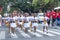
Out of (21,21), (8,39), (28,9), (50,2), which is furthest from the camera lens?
(28,9)

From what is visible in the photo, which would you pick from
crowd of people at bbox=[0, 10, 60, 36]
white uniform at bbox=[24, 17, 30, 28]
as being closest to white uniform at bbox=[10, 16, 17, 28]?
crowd of people at bbox=[0, 10, 60, 36]

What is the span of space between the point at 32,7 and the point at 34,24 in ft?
117

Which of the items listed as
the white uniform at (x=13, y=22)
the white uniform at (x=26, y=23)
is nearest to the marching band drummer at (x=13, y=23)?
the white uniform at (x=13, y=22)

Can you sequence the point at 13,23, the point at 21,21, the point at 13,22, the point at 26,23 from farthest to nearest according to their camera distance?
the point at 21,21 < the point at 26,23 < the point at 13,22 < the point at 13,23

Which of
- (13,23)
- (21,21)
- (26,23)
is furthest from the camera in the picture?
(21,21)

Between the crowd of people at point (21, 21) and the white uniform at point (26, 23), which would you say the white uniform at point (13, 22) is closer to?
the crowd of people at point (21, 21)

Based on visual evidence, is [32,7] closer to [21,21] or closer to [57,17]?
[57,17]

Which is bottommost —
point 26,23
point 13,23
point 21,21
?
point 26,23

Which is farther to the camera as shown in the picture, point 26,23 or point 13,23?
point 26,23

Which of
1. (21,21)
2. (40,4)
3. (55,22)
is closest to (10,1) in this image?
(40,4)

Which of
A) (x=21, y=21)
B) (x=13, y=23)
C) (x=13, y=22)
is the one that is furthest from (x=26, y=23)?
(x=13, y=23)

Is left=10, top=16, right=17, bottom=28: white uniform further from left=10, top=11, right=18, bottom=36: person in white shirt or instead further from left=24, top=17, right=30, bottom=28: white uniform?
left=24, top=17, right=30, bottom=28: white uniform

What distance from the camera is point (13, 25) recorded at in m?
18.9

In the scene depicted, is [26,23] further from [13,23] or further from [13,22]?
[13,23]
